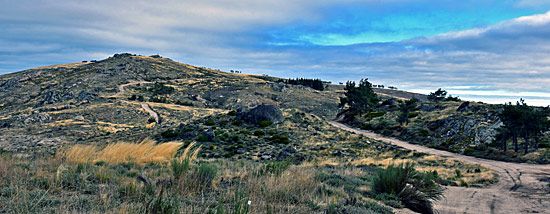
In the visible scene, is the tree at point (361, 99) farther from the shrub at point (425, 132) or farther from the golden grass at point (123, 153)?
the golden grass at point (123, 153)

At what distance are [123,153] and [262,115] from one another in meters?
25.2

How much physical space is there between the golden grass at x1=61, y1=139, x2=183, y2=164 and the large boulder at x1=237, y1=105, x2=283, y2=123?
23.3 m

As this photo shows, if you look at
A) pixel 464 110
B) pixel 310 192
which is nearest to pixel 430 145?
pixel 464 110

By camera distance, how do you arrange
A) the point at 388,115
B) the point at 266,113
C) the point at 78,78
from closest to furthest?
the point at 266,113 → the point at 388,115 → the point at 78,78

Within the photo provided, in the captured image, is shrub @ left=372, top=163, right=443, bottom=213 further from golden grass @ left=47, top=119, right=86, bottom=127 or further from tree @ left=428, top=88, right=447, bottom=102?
tree @ left=428, top=88, right=447, bottom=102

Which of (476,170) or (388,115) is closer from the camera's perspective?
(476,170)

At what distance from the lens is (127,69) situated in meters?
117

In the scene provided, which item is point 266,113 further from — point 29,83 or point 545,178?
point 29,83

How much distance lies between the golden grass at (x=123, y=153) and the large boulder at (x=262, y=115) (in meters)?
23.3

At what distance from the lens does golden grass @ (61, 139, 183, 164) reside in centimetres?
927

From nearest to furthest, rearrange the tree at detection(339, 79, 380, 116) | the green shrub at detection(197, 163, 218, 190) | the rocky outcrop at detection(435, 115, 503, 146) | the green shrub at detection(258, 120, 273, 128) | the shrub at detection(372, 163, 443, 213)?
the green shrub at detection(197, 163, 218, 190), the shrub at detection(372, 163, 443, 213), the rocky outcrop at detection(435, 115, 503, 146), the green shrub at detection(258, 120, 273, 128), the tree at detection(339, 79, 380, 116)

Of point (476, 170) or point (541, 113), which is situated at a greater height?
point (541, 113)

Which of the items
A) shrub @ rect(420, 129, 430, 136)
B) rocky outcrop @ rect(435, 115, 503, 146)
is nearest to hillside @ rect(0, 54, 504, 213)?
rocky outcrop @ rect(435, 115, 503, 146)

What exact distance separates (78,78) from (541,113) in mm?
123838
